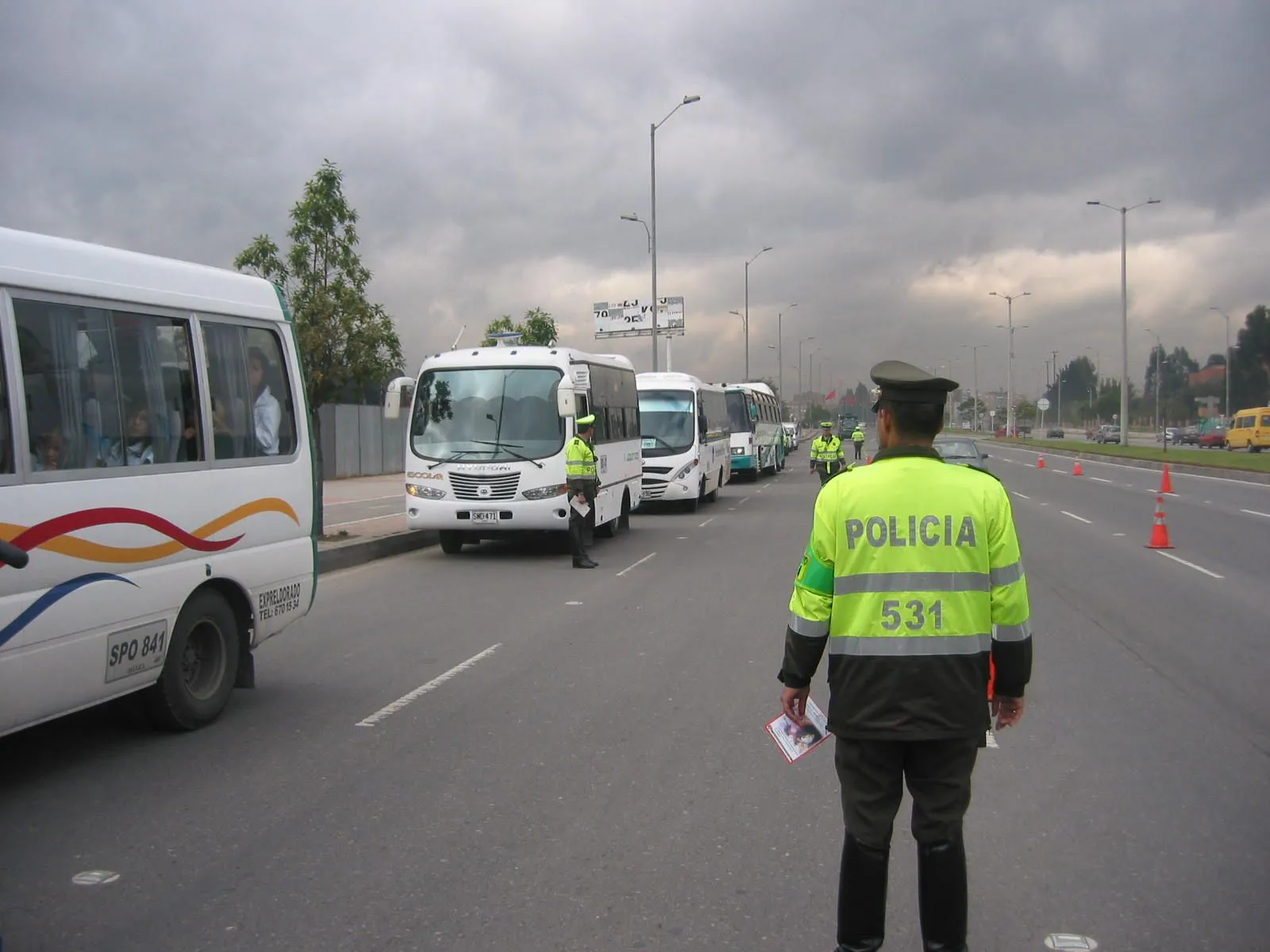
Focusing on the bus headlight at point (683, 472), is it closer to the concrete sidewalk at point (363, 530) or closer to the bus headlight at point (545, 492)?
the concrete sidewalk at point (363, 530)

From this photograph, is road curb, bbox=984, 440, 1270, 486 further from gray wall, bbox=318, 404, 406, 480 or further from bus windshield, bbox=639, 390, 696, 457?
gray wall, bbox=318, 404, 406, 480

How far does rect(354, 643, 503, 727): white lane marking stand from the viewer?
23.2 feet

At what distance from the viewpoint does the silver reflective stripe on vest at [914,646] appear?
3.32 metres

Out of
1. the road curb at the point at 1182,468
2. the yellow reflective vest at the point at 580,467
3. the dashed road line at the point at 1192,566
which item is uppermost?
the yellow reflective vest at the point at 580,467

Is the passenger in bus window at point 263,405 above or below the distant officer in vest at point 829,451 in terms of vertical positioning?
above

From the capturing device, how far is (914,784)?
11.3 ft

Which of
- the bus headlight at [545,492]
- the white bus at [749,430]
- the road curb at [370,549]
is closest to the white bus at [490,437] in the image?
the bus headlight at [545,492]

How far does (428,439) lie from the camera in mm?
15578

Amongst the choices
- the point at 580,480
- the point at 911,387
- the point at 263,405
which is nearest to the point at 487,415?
the point at 580,480

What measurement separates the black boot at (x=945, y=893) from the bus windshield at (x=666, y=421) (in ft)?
68.1

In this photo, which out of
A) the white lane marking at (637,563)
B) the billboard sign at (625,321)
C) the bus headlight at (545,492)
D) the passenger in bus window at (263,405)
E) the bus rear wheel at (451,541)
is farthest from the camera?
the billboard sign at (625,321)

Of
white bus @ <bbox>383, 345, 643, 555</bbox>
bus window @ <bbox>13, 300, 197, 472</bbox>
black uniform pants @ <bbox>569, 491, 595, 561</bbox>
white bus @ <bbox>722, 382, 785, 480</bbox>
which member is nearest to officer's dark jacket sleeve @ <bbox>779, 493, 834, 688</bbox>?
bus window @ <bbox>13, 300, 197, 472</bbox>

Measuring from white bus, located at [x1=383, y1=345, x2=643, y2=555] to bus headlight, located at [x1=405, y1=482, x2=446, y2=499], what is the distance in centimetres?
1

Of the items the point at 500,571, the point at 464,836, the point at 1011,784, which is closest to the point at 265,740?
the point at 464,836
